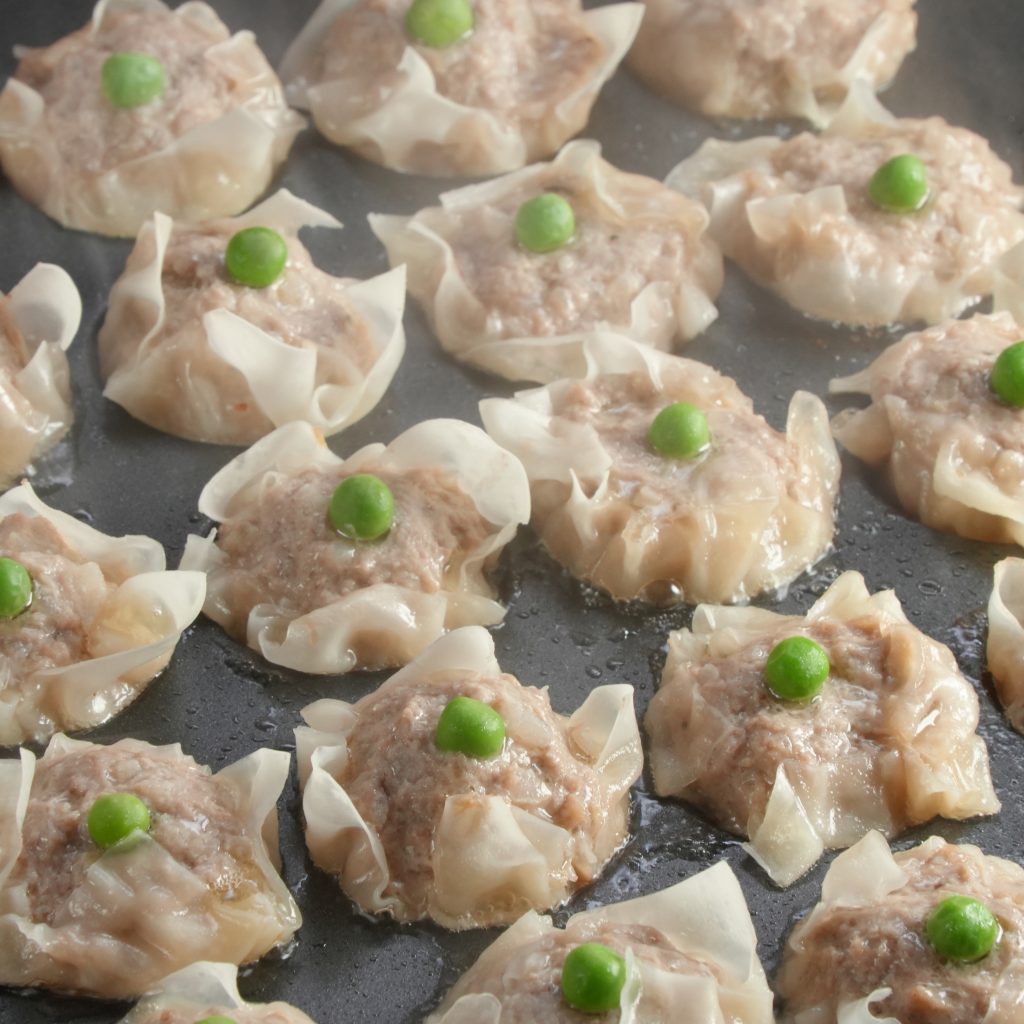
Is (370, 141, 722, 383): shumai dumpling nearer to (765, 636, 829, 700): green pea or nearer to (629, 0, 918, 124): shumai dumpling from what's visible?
(629, 0, 918, 124): shumai dumpling

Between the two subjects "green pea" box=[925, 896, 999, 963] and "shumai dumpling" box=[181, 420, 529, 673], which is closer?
"green pea" box=[925, 896, 999, 963]

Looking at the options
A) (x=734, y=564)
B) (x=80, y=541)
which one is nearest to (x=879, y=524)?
(x=734, y=564)

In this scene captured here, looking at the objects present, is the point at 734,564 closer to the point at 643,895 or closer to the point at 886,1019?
the point at 643,895

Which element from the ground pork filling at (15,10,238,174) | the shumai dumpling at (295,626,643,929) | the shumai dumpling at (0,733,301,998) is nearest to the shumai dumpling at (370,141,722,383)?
the ground pork filling at (15,10,238,174)

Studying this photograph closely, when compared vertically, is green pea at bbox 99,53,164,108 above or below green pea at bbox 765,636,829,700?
below

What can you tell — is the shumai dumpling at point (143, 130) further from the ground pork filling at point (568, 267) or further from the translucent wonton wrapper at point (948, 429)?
the translucent wonton wrapper at point (948, 429)

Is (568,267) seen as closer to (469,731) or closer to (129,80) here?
(129,80)

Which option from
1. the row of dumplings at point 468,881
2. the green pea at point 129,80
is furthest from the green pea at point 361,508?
the green pea at point 129,80
